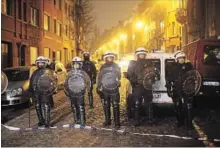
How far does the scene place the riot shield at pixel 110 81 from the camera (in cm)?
1024

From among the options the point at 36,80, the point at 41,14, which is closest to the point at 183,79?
the point at 36,80

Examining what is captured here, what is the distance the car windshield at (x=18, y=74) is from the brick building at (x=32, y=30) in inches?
443

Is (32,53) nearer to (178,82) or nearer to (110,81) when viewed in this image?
(110,81)

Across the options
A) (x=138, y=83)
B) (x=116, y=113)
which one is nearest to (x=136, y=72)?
(x=138, y=83)

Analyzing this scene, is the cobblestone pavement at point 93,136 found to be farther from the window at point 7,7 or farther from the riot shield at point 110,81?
the window at point 7,7

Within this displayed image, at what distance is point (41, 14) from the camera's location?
3656 cm

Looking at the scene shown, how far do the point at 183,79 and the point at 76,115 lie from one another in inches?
109

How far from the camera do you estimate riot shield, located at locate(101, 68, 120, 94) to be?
10.2 m

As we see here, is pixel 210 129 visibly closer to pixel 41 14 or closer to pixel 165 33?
pixel 41 14

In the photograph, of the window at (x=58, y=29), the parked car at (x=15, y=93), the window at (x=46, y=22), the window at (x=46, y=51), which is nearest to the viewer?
the parked car at (x=15, y=93)

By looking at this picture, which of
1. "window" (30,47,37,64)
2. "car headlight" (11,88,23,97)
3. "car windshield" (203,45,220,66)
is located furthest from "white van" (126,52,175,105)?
"window" (30,47,37,64)

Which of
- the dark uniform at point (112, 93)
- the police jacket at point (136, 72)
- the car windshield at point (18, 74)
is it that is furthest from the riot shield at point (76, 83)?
the car windshield at point (18, 74)

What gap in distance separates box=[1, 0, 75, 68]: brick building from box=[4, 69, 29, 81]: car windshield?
36.9 ft

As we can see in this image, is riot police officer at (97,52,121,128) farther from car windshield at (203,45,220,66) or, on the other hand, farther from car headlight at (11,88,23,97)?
car headlight at (11,88,23,97)
